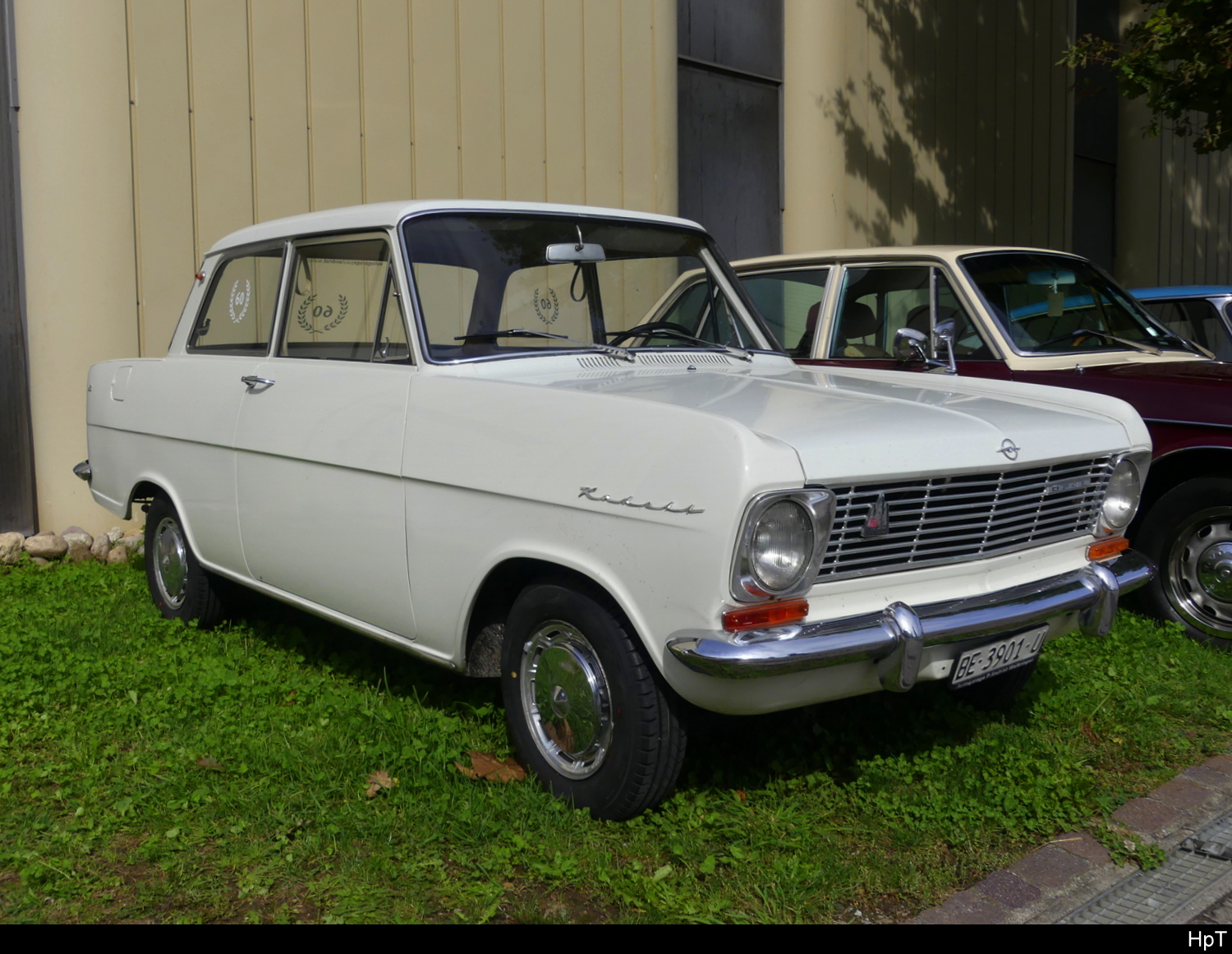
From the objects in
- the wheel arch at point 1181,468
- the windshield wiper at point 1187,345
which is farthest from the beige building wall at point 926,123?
the wheel arch at point 1181,468

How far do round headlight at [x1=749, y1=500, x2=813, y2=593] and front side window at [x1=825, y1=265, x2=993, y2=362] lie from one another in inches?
124

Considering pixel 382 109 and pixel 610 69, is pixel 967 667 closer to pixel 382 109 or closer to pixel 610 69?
pixel 382 109

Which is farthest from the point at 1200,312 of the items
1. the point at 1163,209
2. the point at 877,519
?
the point at 1163,209

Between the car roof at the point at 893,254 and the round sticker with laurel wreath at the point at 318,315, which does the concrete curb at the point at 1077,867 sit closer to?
the round sticker with laurel wreath at the point at 318,315

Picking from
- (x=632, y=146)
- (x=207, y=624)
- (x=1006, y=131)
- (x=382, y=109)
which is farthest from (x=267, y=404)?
(x=1006, y=131)

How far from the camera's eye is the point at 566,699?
10.3 feet

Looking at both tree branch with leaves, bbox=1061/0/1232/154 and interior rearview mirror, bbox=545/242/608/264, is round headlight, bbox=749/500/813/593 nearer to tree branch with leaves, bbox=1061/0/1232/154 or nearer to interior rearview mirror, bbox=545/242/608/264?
interior rearview mirror, bbox=545/242/608/264

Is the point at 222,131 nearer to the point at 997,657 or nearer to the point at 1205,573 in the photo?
the point at 997,657

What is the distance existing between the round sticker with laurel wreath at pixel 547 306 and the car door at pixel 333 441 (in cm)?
50

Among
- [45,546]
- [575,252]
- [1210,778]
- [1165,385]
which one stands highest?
[575,252]

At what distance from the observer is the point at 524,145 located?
834 cm

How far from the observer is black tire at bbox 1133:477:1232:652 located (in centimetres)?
471

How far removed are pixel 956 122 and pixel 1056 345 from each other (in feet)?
27.0

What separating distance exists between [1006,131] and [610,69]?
21.6 ft
